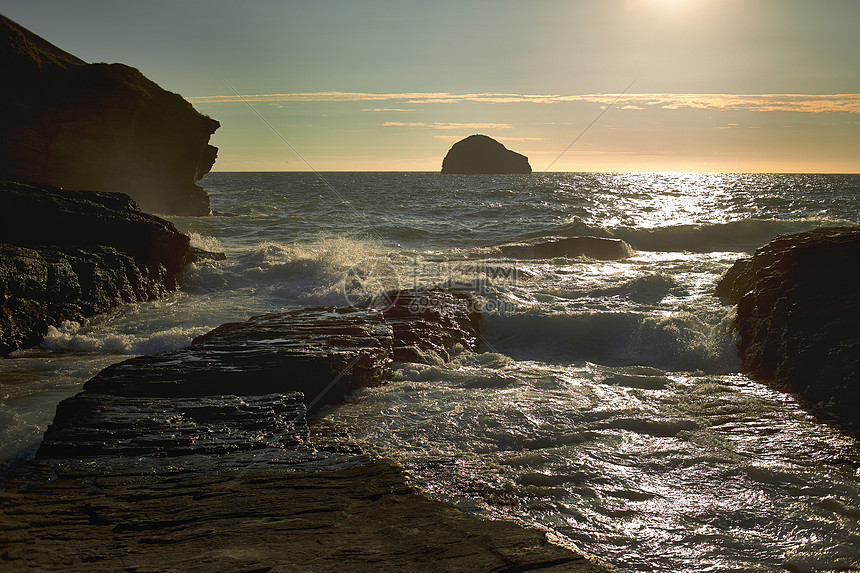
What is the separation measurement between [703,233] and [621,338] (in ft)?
57.8

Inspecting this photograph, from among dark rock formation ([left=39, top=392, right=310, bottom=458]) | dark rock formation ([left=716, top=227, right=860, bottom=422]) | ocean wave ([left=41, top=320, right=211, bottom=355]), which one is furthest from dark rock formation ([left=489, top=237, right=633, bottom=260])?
dark rock formation ([left=39, top=392, right=310, bottom=458])

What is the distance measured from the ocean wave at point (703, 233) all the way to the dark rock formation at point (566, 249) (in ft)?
15.4

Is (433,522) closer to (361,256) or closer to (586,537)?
(586,537)

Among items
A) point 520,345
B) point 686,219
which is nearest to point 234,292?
point 520,345

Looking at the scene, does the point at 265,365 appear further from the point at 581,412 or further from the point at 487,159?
the point at 487,159

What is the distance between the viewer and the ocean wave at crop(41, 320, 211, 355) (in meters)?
7.43

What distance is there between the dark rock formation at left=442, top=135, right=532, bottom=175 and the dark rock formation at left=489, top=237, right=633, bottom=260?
127 meters

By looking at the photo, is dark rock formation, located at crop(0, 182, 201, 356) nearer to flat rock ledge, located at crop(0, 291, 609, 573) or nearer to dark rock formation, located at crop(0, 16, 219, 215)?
flat rock ledge, located at crop(0, 291, 609, 573)

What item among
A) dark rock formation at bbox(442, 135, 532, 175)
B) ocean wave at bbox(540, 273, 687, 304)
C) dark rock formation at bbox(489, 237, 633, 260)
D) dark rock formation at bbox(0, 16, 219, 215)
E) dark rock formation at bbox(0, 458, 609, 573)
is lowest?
dark rock formation at bbox(0, 458, 609, 573)

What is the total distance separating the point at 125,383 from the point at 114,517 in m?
2.07

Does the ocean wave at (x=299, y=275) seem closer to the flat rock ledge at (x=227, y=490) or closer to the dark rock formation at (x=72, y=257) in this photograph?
the dark rock formation at (x=72, y=257)

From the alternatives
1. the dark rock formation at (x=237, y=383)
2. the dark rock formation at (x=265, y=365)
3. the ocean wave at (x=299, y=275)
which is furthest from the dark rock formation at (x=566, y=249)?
the dark rock formation at (x=265, y=365)

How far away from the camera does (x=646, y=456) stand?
434 centimetres

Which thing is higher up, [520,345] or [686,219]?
[686,219]
